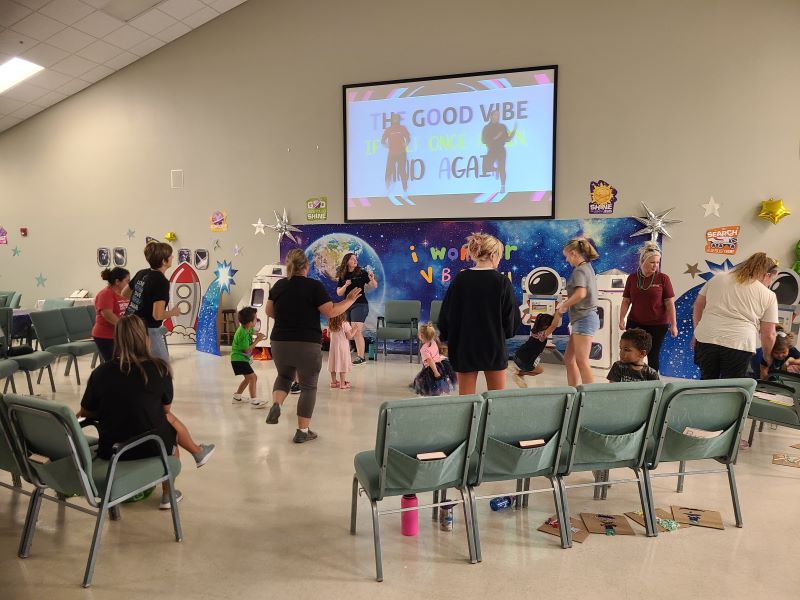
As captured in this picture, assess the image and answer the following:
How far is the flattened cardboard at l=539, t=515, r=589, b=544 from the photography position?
3.04m

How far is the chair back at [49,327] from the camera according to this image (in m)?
6.39

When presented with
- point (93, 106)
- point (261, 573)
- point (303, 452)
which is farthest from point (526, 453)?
point (93, 106)

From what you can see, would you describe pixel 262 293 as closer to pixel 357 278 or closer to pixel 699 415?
pixel 357 278

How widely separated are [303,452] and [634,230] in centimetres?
492

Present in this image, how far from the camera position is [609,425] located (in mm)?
3012

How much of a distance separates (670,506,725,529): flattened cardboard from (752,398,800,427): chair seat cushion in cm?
106

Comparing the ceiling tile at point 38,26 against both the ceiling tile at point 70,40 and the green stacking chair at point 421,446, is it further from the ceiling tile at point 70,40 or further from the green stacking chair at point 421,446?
the green stacking chair at point 421,446

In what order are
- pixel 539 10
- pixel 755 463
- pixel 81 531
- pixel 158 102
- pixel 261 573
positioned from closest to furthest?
1. pixel 261 573
2. pixel 81 531
3. pixel 755 463
4. pixel 539 10
5. pixel 158 102

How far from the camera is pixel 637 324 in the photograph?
520 centimetres

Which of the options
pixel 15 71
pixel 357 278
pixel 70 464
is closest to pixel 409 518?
pixel 70 464

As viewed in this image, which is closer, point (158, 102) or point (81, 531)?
point (81, 531)

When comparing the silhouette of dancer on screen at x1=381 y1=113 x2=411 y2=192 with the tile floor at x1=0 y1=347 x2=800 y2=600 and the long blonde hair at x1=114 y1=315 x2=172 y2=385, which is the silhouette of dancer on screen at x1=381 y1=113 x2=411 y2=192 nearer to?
the tile floor at x1=0 y1=347 x2=800 y2=600

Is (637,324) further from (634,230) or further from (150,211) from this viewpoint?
(150,211)

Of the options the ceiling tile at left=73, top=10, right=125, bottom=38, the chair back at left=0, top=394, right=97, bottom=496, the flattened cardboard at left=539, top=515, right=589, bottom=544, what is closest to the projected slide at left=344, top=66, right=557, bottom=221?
the ceiling tile at left=73, top=10, right=125, bottom=38
